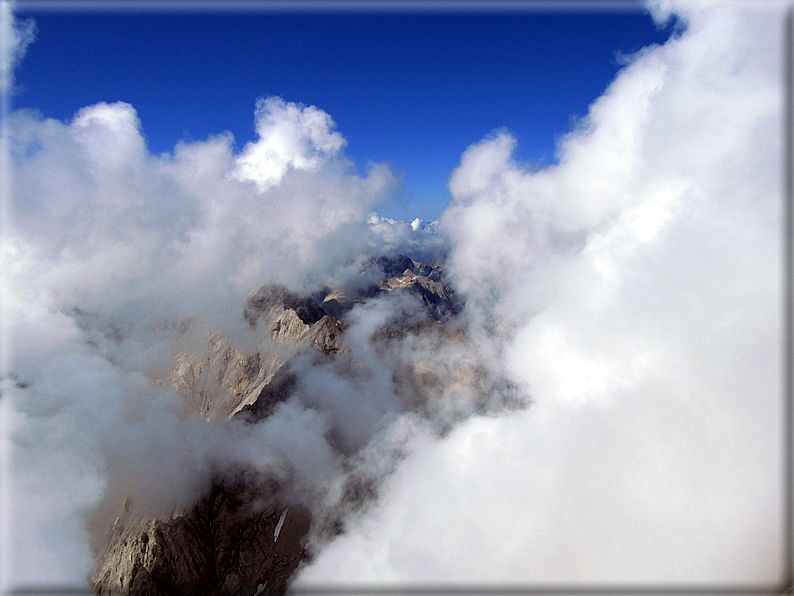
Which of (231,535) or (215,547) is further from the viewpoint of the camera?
(231,535)

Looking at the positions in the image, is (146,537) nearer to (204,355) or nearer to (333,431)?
(333,431)

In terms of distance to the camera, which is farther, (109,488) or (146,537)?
(109,488)

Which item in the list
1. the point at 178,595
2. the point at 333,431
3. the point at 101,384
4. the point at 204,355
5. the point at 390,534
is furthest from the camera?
the point at 204,355

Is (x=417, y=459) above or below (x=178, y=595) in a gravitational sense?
above

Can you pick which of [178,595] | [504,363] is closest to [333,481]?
[178,595]

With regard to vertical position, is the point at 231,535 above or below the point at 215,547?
above

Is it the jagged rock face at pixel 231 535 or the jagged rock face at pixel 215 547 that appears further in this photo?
the jagged rock face at pixel 231 535

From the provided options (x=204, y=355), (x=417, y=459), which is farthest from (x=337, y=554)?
(x=204, y=355)

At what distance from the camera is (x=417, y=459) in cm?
10975

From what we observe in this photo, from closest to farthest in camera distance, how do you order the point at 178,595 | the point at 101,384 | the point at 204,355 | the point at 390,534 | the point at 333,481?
the point at 390,534, the point at 178,595, the point at 333,481, the point at 101,384, the point at 204,355

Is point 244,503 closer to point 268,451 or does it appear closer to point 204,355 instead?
point 268,451

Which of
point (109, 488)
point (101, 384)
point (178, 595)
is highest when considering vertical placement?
point (101, 384)

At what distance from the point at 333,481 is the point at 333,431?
25396 mm

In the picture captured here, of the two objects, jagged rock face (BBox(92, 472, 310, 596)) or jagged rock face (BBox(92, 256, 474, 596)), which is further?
jagged rock face (BBox(92, 256, 474, 596))
